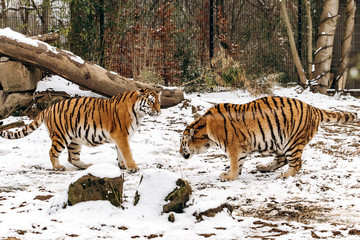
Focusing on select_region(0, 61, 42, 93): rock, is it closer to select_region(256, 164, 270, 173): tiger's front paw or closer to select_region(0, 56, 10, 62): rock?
select_region(0, 56, 10, 62): rock

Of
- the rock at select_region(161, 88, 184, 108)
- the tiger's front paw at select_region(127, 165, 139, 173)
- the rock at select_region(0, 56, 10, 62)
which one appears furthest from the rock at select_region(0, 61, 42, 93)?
the tiger's front paw at select_region(127, 165, 139, 173)

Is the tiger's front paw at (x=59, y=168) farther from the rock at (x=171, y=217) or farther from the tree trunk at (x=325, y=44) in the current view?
the tree trunk at (x=325, y=44)

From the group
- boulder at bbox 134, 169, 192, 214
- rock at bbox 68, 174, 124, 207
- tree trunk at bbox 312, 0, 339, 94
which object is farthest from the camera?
tree trunk at bbox 312, 0, 339, 94

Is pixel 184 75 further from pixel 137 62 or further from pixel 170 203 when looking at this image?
pixel 170 203

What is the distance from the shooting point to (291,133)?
5.01 metres

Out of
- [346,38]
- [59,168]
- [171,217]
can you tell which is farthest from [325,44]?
[171,217]

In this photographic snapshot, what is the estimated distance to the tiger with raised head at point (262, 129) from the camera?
4992mm

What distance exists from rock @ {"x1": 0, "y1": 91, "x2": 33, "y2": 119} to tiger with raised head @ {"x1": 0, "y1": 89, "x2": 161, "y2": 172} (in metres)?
2.80

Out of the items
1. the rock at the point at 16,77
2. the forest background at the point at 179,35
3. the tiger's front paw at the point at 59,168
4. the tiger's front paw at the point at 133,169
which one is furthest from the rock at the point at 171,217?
the forest background at the point at 179,35

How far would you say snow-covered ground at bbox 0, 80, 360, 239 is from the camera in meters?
3.34

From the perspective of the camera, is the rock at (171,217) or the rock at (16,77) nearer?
the rock at (171,217)

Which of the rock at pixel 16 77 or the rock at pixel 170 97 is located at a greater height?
the rock at pixel 16 77

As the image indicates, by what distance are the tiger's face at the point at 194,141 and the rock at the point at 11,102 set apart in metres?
4.35

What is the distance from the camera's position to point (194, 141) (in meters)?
5.25
